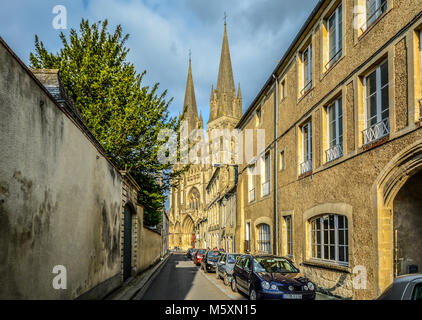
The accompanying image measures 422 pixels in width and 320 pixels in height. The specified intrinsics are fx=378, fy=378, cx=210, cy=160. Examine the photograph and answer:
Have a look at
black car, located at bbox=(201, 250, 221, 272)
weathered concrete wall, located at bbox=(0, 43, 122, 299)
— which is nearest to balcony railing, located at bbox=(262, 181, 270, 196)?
black car, located at bbox=(201, 250, 221, 272)

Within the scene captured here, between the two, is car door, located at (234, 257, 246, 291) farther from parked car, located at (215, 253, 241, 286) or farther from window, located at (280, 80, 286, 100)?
window, located at (280, 80, 286, 100)

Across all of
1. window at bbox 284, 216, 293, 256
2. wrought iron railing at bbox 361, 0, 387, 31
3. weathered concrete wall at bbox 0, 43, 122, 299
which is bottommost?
window at bbox 284, 216, 293, 256

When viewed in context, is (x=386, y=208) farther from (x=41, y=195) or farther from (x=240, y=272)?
(x=41, y=195)

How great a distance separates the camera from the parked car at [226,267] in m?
15.0

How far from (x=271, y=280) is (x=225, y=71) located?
240ft

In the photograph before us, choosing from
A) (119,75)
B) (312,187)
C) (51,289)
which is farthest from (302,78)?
(51,289)

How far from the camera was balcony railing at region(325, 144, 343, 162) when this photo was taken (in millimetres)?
11477

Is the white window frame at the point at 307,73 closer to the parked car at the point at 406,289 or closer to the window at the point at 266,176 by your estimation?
the window at the point at 266,176

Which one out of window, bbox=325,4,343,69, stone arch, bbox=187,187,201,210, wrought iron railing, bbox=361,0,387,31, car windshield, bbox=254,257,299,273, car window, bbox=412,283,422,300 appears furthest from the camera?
stone arch, bbox=187,187,201,210

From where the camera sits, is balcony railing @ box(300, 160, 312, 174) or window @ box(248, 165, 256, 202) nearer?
balcony railing @ box(300, 160, 312, 174)

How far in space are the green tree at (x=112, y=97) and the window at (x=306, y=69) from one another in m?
7.59

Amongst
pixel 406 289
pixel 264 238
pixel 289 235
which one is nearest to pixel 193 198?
pixel 264 238

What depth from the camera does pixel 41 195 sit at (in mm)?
6102

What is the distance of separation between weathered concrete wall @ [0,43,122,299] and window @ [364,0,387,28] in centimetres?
793
